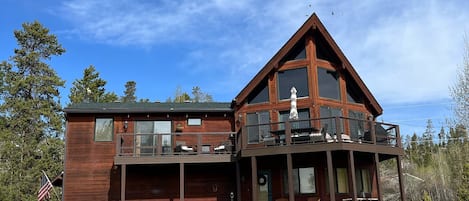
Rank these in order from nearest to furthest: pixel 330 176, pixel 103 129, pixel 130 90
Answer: pixel 330 176 → pixel 103 129 → pixel 130 90

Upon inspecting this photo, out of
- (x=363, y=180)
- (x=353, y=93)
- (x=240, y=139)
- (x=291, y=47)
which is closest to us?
(x=240, y=139)

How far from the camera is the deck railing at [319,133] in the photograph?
13.9m

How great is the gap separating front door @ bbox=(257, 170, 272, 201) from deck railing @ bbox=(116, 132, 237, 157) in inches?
56.7

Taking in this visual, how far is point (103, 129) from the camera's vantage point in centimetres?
1692

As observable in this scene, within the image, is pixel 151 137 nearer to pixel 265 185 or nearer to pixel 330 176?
pixel 265 185

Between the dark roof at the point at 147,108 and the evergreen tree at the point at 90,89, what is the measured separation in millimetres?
17938

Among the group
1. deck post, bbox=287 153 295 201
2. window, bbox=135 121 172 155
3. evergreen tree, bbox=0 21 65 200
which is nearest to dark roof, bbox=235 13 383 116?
window, bbox=135 121 172 155

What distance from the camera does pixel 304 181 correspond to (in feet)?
50.9

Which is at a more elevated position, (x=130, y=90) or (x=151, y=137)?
(x=130, y=90)

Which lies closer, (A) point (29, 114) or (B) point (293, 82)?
(B) point (293, 82)

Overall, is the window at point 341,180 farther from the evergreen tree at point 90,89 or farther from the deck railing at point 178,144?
the evergreen tree at point 90,89

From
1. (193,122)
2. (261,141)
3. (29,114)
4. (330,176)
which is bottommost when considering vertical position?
(330,176)

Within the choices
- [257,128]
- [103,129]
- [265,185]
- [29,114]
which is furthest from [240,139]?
[29,114]

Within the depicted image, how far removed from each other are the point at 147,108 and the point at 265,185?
561 cm
